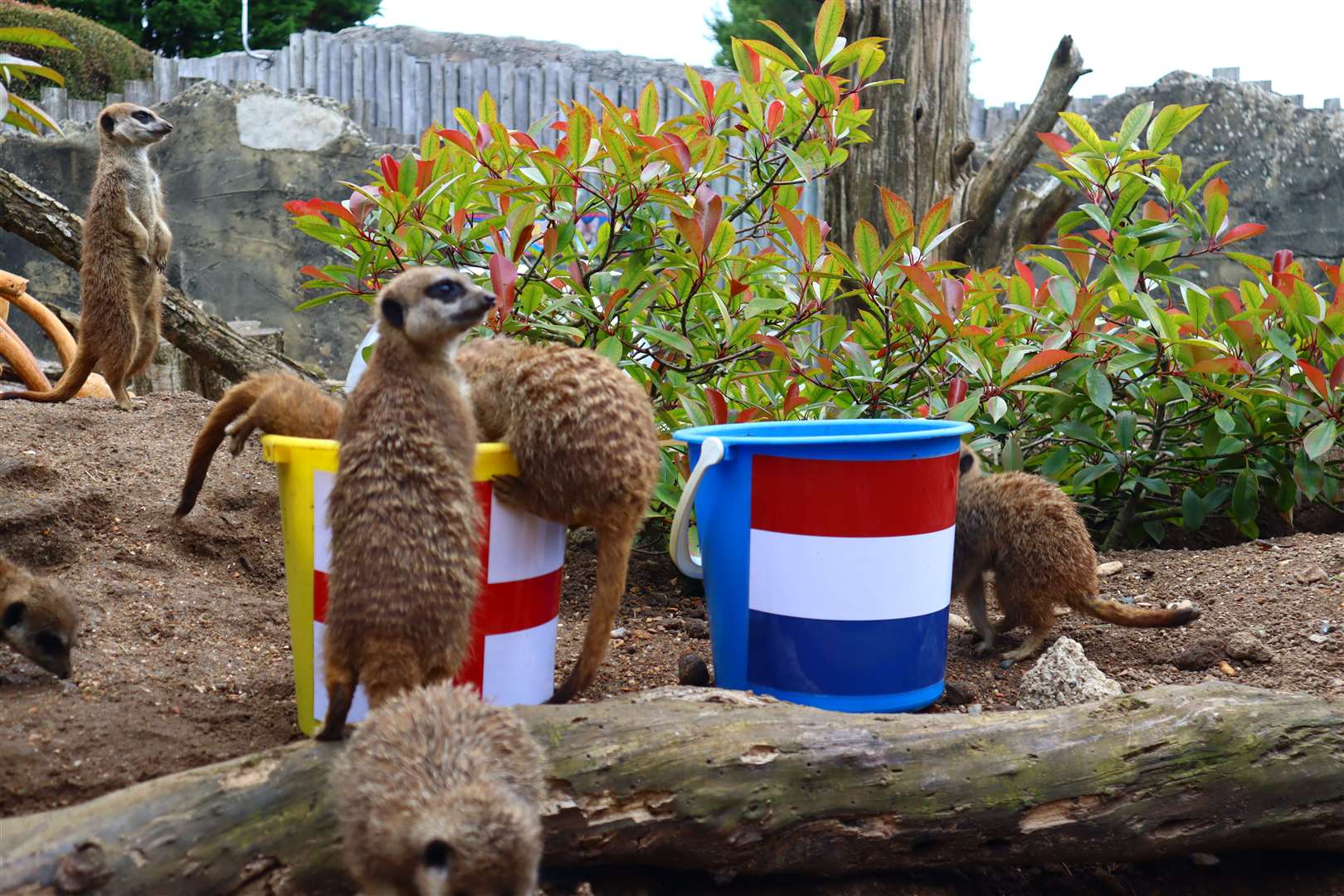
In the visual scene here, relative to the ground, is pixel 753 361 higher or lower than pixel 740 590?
higher

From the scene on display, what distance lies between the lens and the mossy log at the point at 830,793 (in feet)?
5.51

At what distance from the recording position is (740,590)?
245cm

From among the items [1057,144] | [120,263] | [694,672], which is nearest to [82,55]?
[120,263]

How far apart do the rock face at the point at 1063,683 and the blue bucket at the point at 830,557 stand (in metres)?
0.25

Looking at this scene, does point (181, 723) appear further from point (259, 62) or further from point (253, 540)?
point (259, 62)

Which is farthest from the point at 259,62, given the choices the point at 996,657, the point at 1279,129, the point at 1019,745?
the point at 1019,745

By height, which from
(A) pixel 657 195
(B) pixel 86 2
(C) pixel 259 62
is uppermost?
(B) pixel 86 2

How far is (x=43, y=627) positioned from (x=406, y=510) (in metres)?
1.14

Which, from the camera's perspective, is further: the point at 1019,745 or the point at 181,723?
the point at 181,723

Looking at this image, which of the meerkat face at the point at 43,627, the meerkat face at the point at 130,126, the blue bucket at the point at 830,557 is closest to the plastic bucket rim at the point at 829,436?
the blue bucket at the point at 830,557

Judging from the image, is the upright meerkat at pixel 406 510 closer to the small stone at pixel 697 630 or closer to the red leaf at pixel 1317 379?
the small stone at pixel 697 630

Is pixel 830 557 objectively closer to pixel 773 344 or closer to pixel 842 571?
pixel 842 571

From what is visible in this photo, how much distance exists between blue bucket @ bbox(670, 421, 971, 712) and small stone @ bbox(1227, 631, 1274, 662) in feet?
2.98

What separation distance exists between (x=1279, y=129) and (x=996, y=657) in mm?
7562
